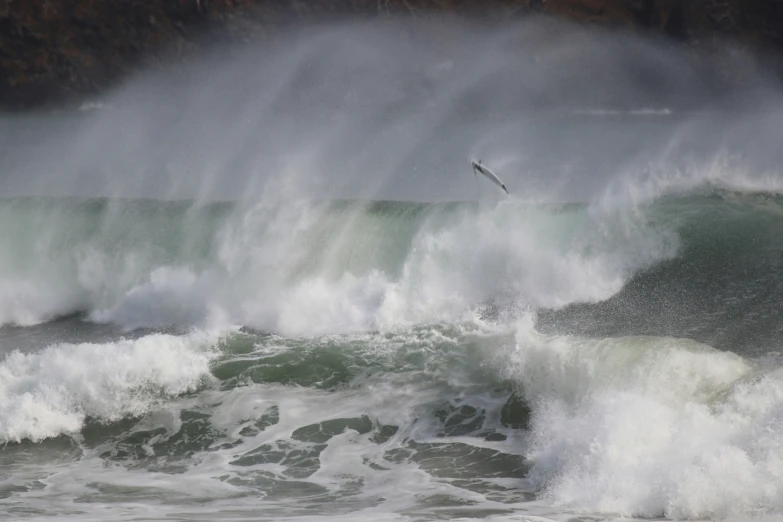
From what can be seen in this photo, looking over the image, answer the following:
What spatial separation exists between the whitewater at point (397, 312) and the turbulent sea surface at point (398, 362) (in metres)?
0.04

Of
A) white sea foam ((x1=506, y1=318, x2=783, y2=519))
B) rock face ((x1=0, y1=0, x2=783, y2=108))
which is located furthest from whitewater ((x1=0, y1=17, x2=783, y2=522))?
rock face ((x1=0, y1=0, x2=783, y2=108))

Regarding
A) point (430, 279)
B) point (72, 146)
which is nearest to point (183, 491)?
point (430, 279)

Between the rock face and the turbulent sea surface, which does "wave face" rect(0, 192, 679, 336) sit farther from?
the rock face

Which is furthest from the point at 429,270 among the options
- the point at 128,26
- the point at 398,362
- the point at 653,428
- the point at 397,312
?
the point at 128,26

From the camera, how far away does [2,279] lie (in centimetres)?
1677

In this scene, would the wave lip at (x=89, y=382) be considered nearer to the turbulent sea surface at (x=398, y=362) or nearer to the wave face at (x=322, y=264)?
the turbulent sea surface at (x=398, y=362)

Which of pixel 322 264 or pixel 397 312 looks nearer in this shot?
pixel 397 312

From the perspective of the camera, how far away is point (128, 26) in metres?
32.8

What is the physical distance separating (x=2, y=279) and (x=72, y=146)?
8083mm

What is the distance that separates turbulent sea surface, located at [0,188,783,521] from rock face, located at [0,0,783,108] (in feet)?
45.5

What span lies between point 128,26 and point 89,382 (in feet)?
80.3

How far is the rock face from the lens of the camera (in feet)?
94.0

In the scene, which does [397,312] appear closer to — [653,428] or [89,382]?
[89,382]

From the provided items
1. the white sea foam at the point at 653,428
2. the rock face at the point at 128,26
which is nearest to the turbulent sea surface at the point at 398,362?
the white sea foam at the point at 653,428
